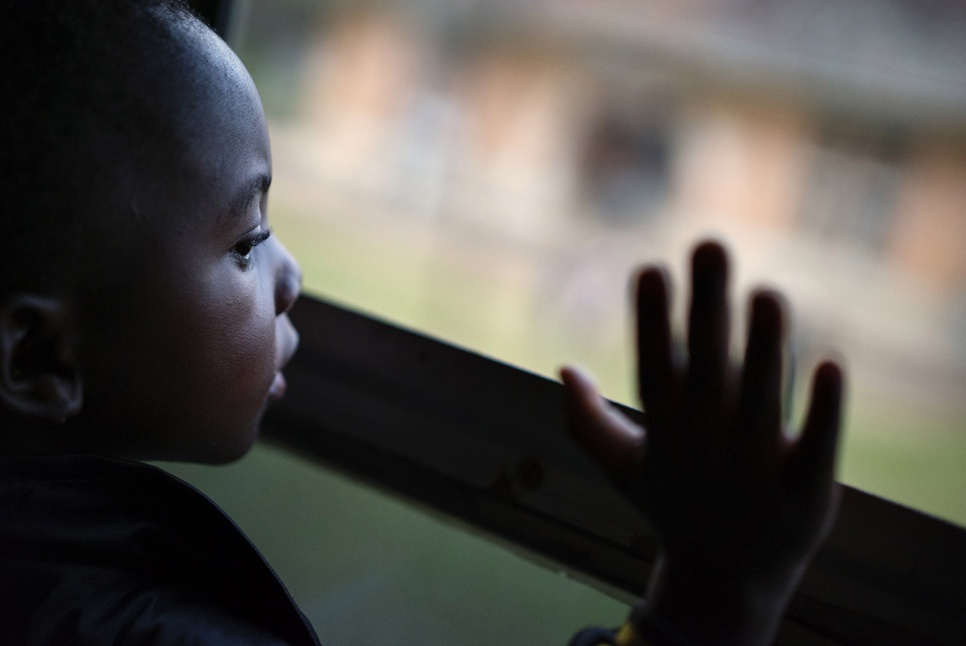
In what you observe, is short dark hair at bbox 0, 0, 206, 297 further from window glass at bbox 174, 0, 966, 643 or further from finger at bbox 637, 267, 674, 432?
window glass at bbox 174, 0, 966, 643

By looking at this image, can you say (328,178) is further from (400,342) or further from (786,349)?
(786,349)

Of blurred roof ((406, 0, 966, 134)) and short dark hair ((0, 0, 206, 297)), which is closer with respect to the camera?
short dark hair ((0, 0, 206, 297))

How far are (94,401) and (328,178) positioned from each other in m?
1.22

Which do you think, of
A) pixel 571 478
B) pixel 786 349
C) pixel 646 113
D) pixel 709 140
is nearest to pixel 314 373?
pixel 571 478

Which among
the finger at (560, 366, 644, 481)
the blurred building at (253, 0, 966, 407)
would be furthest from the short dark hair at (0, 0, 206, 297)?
the blurred building at (253, 0, 966, 407)

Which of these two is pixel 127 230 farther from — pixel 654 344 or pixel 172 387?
pixel 654 344

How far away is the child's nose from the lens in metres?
0.73

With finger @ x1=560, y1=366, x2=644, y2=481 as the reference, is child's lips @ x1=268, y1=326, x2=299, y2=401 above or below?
below

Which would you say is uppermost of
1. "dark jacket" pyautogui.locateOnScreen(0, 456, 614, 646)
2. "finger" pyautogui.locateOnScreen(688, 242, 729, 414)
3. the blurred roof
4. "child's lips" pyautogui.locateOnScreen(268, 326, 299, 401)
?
the blurred roof

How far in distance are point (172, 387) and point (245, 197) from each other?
0.54 ft

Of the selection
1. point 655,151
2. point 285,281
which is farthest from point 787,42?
point 285,281

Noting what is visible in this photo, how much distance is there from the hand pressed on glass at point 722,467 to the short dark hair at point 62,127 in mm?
386

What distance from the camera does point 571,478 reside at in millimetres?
778

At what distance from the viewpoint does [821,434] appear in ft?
1.55
